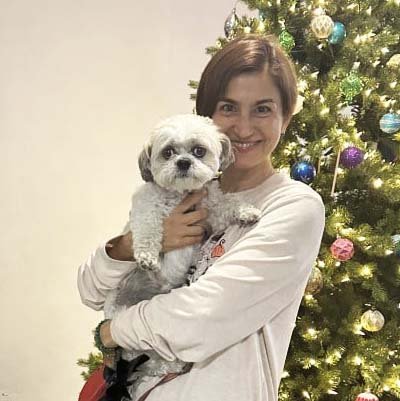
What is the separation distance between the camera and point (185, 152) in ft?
4.18

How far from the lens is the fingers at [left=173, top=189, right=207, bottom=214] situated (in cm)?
129

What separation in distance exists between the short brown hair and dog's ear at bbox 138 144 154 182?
20 cm

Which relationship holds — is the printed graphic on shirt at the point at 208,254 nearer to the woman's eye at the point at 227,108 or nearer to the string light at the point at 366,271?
the woman's eye at the point at 227,108

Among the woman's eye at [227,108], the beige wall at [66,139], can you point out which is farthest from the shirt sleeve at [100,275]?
the beige wall at [66,139]

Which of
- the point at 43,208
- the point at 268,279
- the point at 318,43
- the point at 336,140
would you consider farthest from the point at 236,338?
the point at 43,208

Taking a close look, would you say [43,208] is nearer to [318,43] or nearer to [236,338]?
[318,43]

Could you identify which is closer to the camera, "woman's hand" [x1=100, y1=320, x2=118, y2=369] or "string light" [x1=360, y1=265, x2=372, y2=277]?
"woman's hand" [x1=100, y1=320, x2=118, y2=369]

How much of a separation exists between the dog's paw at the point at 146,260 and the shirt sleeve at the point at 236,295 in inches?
5.4

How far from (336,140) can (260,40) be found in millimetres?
737

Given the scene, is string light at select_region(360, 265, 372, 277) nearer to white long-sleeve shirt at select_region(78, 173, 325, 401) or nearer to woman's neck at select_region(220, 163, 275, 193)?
woman's neck at select_region(220, 163, 275, 193)

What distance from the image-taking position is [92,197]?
2.89 m

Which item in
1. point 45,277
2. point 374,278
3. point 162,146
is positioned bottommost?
point 45,277

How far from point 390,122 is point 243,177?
2.59ft

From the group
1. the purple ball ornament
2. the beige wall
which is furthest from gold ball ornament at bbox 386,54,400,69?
the beige wall
